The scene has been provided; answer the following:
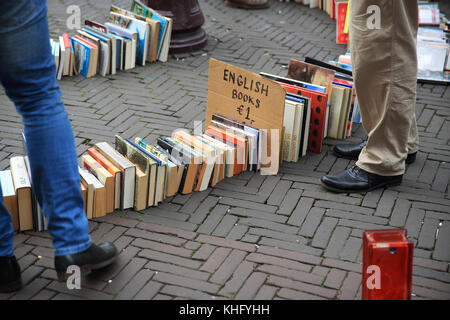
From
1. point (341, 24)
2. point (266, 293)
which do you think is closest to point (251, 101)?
point (266, 293)

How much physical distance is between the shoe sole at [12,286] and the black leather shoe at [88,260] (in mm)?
213

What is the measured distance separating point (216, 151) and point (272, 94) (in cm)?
47

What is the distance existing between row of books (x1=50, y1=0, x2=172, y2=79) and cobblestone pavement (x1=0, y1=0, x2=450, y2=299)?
22 cm

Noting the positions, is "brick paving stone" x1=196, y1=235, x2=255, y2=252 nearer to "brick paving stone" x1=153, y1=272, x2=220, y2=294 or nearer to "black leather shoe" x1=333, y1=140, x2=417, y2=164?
"brick paving stone" x1=153, y1=272, x2=220, y2=294

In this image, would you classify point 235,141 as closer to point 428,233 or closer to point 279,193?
point 279,193

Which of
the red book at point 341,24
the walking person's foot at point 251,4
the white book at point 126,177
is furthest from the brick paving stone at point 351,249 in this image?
the walking person's foot at point 251,4

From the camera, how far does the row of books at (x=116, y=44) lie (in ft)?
16.2

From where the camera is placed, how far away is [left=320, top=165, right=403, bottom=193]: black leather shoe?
344 centimetres

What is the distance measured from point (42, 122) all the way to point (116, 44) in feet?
9.34

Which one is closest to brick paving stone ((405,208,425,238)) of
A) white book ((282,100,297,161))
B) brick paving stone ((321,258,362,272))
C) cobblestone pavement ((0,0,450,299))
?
cobblestone pavement ((0,0,450,299))

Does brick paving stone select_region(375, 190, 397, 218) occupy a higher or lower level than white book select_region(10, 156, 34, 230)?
lower

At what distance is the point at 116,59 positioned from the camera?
203 inches
